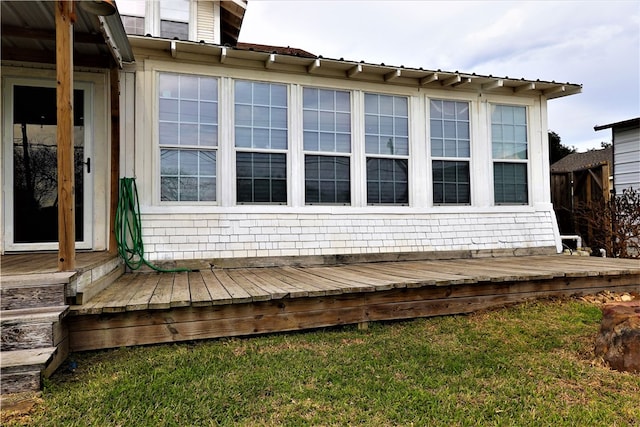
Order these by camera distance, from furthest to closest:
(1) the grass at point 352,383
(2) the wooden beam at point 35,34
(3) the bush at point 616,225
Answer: (3) the bush at point 616,225
(2) the wooden beam at point 35,34
(1) the grass at point 352,383

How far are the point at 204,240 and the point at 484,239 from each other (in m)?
4.07

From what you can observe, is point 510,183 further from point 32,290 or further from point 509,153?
point 32,290

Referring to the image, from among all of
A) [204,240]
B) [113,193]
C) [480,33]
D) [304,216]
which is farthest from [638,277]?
[480,33]

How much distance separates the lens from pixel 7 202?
12.8 ft

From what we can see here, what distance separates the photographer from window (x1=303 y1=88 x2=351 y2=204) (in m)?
4.95

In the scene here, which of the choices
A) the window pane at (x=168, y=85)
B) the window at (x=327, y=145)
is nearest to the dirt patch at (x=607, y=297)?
the window at (x=327, y=145)

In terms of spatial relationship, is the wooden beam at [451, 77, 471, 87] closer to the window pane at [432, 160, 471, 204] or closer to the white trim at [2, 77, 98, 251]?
the window pane at [432, 160, 471, 204]

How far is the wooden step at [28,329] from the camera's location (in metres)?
2.10

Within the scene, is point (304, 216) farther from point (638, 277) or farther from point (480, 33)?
point (480, 33)

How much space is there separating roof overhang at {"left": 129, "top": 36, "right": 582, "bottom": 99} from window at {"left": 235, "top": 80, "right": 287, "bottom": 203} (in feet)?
1.03

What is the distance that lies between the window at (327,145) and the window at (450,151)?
1381mm

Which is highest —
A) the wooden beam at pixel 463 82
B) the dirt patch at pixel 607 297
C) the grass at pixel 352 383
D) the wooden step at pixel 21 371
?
the wooden beam at pixel 463 82

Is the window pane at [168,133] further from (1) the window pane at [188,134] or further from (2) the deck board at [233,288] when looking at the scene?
(2) the deck board at [233,288]

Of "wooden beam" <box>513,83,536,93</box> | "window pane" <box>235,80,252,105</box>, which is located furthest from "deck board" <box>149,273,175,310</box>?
"wooden beam" <box>513,83,536,93</box>
